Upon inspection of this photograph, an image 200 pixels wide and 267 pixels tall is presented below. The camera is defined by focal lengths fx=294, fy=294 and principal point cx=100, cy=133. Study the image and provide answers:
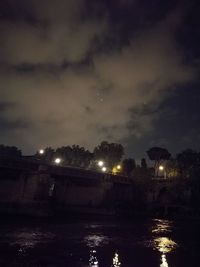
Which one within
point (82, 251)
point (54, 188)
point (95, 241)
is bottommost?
point (82, 251)

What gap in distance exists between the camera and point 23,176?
194ft

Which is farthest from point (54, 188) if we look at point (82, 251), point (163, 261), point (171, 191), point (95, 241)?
point (163, 261)

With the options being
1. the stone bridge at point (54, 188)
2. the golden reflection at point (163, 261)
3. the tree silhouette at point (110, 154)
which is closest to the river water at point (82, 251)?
the golden reflection at point (163, 261)

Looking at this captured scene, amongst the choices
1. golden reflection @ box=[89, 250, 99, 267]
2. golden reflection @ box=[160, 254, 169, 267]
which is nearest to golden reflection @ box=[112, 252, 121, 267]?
golden reflection @ box=[89, 250, 99, 267]

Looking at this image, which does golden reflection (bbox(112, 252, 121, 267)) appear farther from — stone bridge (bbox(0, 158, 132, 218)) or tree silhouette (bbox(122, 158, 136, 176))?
tree silhouette (bbox(122, 158, 136, 176))

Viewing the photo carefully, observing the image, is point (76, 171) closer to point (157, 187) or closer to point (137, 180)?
point (137, 180)

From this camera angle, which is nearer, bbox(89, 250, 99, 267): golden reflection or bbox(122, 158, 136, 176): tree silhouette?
bbox(89, 250, 99, 267): golden reflection

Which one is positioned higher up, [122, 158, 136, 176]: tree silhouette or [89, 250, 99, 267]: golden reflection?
[122, 158, 136, 176]: tree silhouette

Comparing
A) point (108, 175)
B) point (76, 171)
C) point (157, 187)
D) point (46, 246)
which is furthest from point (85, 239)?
point (157, 187)

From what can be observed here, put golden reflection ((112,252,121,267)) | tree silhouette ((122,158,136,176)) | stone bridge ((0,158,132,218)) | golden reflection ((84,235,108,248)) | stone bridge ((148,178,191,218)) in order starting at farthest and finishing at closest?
tree silhouette ((122,158,136,176)) < stone bridge ((148,178,191,218)) < stone bridge ((0,158,132,218)) < golden reflection ((84,235,108,248)) < golden reflection ((112,252,121,267))

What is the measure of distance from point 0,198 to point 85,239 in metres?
33.1

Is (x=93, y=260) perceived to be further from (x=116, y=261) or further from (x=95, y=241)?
(x=95, y=241)

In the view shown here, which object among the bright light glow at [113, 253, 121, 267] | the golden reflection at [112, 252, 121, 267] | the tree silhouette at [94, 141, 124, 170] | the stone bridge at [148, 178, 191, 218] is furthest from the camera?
the tree silhouette at [94, 141, 124, 170]

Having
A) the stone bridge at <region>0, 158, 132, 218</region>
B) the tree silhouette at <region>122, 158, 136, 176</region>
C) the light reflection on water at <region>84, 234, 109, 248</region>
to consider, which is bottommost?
the light reflection on water at <region>84, 234, 109, 248</region>
